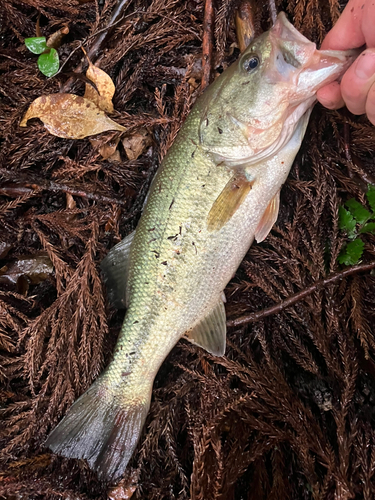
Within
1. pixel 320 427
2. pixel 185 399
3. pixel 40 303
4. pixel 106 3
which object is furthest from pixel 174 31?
pixel 320 427

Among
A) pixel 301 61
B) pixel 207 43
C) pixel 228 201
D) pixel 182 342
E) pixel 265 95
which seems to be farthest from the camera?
pixel 182 342

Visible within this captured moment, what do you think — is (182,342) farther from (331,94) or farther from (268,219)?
(331,94)

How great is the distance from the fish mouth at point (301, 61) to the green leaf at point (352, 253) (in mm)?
959

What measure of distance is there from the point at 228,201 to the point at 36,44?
6.76ft

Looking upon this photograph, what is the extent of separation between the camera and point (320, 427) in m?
2.21

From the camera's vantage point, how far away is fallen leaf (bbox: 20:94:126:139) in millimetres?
2572

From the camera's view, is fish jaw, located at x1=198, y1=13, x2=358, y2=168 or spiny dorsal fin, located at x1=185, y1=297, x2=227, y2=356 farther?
spiny dorsal fin, located at x1=185, y1=297, x2=227, y2=356

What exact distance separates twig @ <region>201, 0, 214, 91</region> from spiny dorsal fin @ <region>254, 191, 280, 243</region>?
3.15 ft

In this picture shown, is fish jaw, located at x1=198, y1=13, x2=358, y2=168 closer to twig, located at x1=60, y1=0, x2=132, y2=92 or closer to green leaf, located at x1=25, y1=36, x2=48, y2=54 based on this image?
twig, located at x1=60, y1=0, x2=132, y2=92

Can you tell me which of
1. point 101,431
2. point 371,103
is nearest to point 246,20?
point 371,103

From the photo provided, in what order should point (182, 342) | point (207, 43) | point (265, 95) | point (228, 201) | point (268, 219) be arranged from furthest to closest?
point (182, 342) → point (207, 43) → point (268, 219) → point (228, 201) → point (265, 95)

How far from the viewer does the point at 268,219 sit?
219 cm

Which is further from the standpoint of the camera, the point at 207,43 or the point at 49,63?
the point at 49,63

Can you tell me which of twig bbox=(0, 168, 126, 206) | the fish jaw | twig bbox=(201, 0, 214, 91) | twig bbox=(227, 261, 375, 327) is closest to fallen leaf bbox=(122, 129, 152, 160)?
twig bbox=(0, 168, 126, 206)
